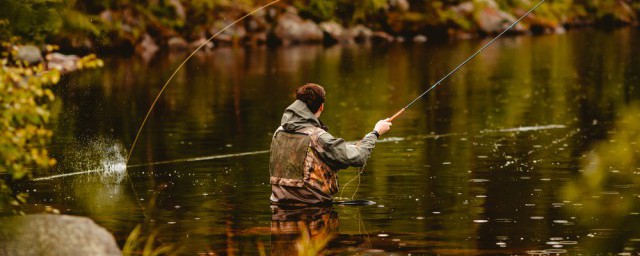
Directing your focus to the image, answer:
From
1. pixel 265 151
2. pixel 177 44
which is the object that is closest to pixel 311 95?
pixel 265 151

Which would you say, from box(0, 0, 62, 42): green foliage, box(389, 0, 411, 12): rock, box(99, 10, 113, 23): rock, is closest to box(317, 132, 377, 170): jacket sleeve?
box(0, 0, 62, 42): green foliage

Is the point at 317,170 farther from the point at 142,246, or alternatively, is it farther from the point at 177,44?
the point at 177,44

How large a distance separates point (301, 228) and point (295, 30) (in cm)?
5353

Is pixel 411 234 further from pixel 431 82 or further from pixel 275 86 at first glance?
pixel 431 82

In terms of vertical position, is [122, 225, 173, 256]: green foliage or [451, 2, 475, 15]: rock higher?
[451, 2, 475, 15]: rock

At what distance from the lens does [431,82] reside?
3716 centimetres

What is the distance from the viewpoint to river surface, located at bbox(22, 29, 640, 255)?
463 inches

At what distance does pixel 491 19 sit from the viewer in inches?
2859

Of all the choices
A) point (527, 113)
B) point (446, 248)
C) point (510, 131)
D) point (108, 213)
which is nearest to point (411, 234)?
point (446, 248)

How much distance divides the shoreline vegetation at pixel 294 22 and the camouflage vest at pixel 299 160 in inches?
1091

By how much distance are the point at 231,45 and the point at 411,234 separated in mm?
50959

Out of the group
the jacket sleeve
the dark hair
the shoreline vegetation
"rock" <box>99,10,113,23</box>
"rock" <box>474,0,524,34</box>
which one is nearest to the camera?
the jacket sleeve

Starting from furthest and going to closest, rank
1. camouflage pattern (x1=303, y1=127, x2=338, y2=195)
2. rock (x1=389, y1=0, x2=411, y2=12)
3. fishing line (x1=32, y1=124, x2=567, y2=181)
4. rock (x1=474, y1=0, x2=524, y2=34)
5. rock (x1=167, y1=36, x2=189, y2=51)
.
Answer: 1. rock (x1=474, y1=0, x2=524, y2=34)
2. rock (x1=389, y1=0, x2=411, y2=12)
3. rock (x1=167, y1=36, x2=189, y2=51)
4. fishing line (x1=32, y1=124, x2=567, y2=181)
5. camouflage pattern (x1=303, y1=127, x2=338, y2=195)

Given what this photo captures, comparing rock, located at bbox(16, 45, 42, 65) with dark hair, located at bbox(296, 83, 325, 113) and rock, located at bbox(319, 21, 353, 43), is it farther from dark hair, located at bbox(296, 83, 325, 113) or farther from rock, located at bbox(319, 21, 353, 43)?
rock, located at bbox(319, 21, 353, 43)
